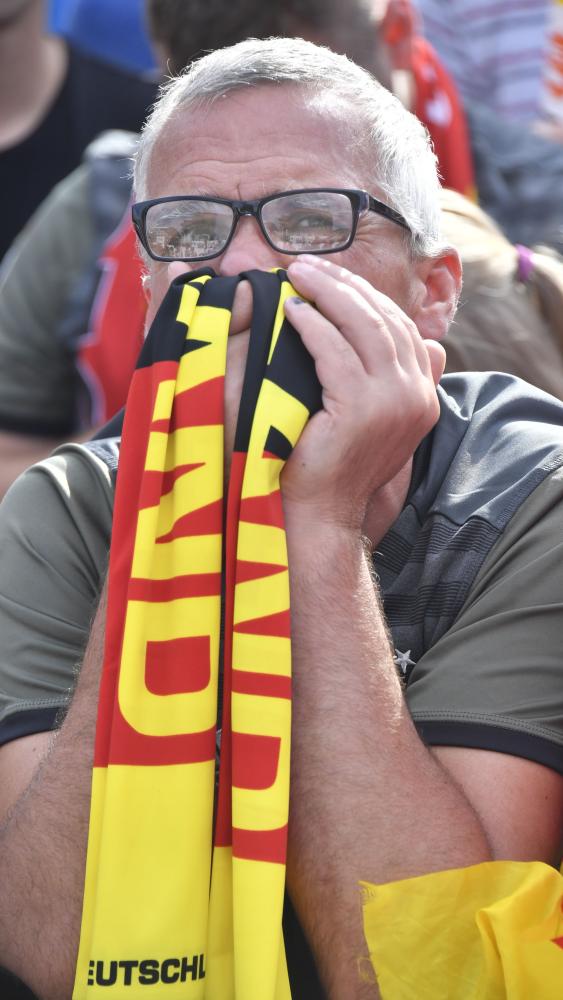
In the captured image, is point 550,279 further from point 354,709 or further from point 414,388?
point 354,709

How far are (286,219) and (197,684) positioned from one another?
785mm

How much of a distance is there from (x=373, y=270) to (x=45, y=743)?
945 millimetres

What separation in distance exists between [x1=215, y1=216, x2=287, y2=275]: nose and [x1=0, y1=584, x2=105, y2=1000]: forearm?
654 millimetres

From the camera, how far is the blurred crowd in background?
2838 mm

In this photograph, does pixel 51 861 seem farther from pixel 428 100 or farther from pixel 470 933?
pixel 428 100

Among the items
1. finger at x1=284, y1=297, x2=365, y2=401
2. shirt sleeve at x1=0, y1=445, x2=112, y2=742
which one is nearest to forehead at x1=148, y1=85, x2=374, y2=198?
finger at x1=284, y1=297, x2=365, y2=401

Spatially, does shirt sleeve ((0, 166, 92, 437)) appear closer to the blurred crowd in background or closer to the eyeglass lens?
the blurred crowd in background

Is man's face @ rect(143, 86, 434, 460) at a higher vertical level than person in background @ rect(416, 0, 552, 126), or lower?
higher

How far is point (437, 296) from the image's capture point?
91.2 inches

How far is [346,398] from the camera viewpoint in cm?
181

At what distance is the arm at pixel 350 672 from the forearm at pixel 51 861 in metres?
0.31

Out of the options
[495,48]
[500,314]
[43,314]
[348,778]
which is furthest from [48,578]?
[495,48]

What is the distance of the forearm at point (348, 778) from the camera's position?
65.5 inches

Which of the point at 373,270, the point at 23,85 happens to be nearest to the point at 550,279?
the point at 373,270
